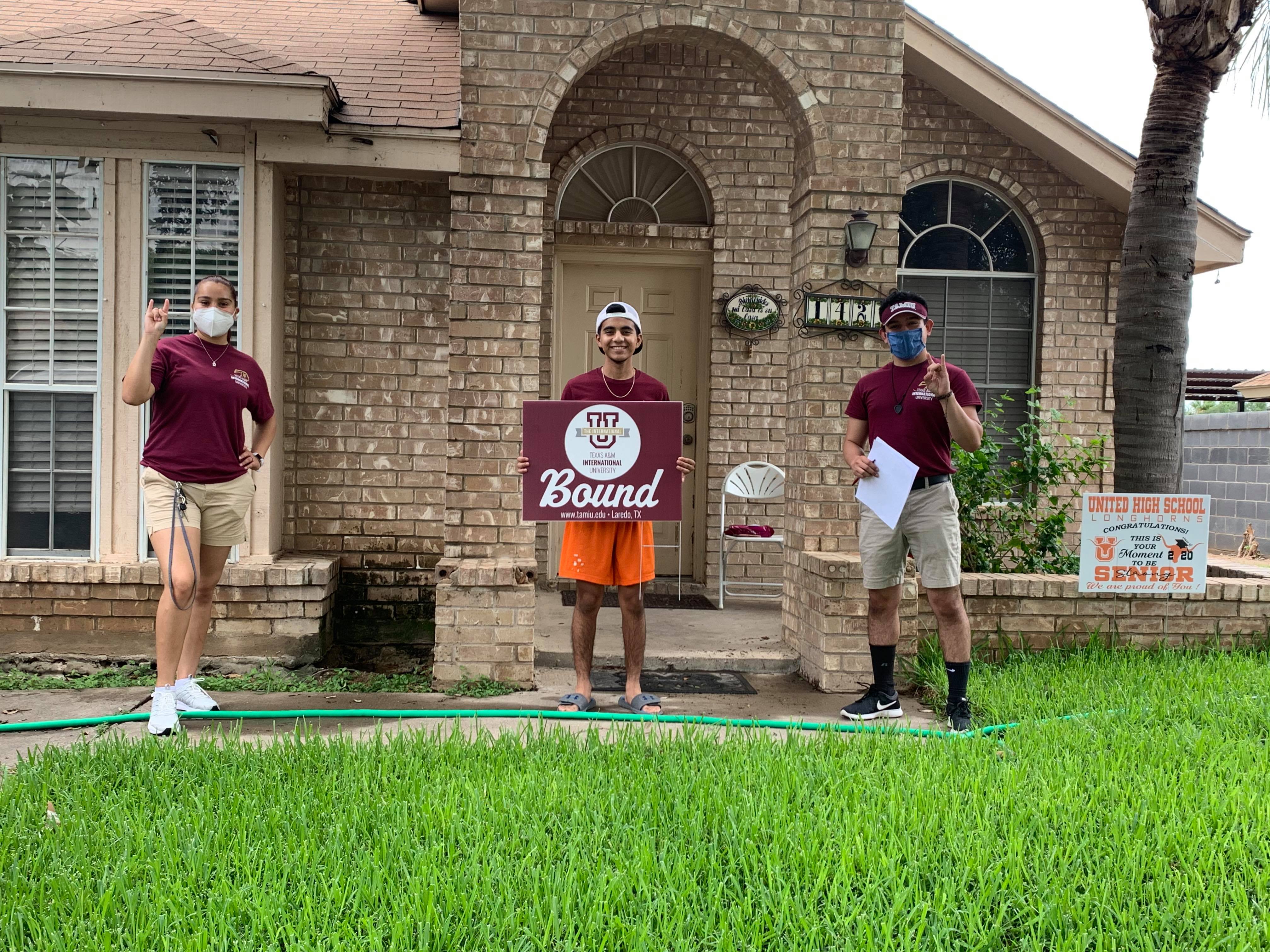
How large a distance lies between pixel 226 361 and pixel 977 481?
14.6 ft

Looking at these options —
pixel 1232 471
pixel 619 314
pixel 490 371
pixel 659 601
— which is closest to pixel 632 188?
pixel 659 601

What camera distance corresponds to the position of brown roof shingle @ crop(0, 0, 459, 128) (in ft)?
18.8

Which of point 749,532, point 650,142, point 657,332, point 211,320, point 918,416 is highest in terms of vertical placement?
point 650,142

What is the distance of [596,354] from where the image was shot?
337 inches

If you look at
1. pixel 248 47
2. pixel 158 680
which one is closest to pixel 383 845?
pixel 158 680

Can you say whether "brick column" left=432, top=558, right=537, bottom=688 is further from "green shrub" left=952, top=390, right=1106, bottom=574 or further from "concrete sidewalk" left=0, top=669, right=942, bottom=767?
"green shrub" left=952, top=390, right=1106, bottom=574

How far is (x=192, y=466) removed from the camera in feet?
14.9

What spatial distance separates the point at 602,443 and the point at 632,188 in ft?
13.6

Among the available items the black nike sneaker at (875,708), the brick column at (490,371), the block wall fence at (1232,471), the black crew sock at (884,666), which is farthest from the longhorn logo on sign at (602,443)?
the block wall fence at (1232,471)

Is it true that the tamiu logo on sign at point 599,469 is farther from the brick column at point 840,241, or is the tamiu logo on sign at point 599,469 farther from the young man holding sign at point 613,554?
the brick column at point 840,241

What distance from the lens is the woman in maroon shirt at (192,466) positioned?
440 cm

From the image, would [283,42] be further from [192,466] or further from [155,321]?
[192,466]

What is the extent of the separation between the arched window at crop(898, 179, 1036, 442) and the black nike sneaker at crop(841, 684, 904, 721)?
180 inches

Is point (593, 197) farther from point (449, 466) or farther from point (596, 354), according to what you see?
point (449, 466)
